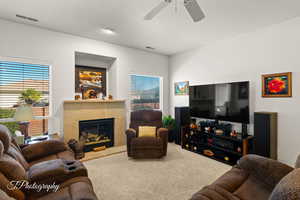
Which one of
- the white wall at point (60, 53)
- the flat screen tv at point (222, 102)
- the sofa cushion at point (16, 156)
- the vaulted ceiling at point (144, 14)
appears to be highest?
the vaulted ceiling at point (144, 14)

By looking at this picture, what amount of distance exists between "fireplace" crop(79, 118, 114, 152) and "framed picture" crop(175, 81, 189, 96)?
221 centimetres

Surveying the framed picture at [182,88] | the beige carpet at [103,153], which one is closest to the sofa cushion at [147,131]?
the beige carpet at [103,153]

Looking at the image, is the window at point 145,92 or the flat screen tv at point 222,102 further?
the window at point 145,92

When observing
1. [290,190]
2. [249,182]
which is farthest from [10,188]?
[249,182]

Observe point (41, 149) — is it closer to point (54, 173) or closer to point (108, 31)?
point (54, 173)

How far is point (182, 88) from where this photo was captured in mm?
4617

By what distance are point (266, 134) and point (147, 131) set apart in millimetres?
2285

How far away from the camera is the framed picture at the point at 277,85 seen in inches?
107

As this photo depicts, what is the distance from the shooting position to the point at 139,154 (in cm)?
309

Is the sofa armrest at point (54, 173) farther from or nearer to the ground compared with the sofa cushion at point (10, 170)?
nearer to the ground

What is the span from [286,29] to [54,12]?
4.13 m

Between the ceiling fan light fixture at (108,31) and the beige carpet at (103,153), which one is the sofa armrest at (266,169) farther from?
the ceiling fan light fixture at (108,31)

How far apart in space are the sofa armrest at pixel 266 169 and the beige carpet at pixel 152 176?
85 centimetres

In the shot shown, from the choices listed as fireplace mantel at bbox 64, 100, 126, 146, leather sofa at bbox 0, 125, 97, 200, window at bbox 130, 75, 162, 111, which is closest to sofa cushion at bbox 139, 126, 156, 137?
fireplace mantel at bbox 64, 100, 126, 146
